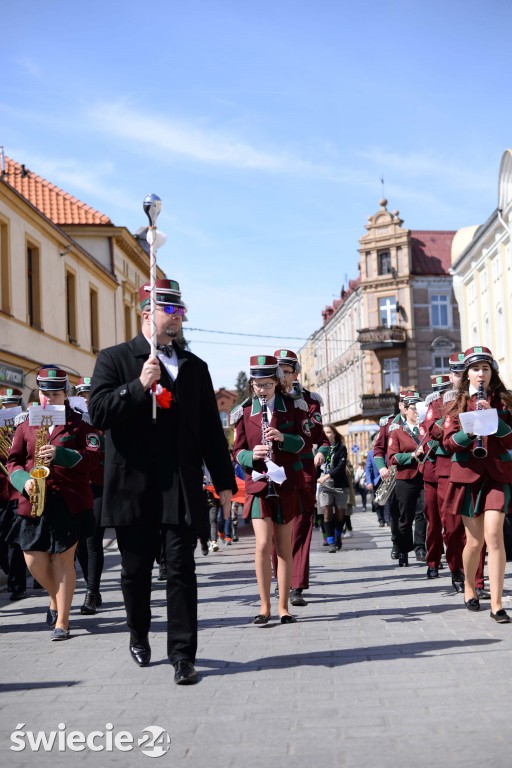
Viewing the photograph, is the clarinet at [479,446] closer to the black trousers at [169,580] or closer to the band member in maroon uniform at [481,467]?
the band member in maroon uniform at [481,467]

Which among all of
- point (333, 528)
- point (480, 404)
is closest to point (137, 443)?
point (480, 404)

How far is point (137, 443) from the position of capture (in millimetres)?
6043

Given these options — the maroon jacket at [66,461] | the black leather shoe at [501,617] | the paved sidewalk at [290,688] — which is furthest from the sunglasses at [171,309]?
the black leather shoe at [501,617]

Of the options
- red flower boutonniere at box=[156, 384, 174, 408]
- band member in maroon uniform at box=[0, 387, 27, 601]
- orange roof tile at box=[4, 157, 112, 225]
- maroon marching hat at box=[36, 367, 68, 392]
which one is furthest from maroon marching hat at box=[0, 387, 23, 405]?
orange roof tile at box=[4, 157, 112, 225]

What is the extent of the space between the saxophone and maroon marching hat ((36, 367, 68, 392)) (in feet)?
0.80

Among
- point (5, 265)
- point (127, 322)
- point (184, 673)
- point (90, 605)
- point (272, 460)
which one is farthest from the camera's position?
point (127, 322)

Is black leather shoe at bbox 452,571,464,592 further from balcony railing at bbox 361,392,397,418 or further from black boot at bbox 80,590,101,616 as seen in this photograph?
balcony railing at bbox 361,392,397,418

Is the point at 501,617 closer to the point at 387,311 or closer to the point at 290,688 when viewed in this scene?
the point at 290,688

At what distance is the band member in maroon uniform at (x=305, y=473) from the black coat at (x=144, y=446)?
8.77ft

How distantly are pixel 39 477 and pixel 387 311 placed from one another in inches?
2348

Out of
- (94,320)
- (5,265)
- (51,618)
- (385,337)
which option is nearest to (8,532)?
(51,618)

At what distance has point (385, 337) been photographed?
64688mm

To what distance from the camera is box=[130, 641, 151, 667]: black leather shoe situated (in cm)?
628

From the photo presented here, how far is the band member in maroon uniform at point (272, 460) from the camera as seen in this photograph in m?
8.18
